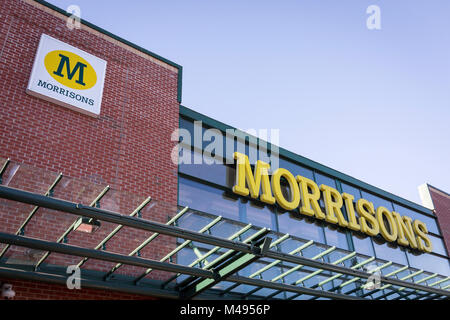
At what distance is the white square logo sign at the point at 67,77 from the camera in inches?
363

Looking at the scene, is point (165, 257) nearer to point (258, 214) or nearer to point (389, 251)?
point (258, 214)

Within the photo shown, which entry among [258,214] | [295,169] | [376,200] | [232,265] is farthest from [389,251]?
[232,265]

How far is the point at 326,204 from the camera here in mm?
12906

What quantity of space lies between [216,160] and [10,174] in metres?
5.75

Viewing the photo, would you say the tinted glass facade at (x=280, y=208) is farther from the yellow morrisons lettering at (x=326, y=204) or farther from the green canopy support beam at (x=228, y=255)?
the green canopy support beam at (x=228, y=255)

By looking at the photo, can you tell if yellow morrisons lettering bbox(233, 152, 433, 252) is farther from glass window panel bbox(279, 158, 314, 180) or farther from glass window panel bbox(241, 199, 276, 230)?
glass window panel bbox(279, 158, 314, 180)

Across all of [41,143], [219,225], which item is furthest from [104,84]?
[219,225]

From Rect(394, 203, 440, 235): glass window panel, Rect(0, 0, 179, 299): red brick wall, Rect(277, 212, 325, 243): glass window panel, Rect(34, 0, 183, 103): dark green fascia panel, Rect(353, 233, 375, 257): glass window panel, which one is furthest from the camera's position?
Rect(394, 203, 440, 235): glass window panel

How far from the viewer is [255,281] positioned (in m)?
8.08

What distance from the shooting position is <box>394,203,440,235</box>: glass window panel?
1658 centimetres

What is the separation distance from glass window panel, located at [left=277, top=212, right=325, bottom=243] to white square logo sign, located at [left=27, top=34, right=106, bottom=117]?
5.73m

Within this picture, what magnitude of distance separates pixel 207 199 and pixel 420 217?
425 inches

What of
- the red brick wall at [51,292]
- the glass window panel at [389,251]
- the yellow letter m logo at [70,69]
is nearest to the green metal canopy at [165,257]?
the red brick wall at [51,292]

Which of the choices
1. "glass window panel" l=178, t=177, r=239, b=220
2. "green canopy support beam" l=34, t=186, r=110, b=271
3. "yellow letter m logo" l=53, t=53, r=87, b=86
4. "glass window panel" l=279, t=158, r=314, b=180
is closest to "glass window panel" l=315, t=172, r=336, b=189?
"glass window panel" l=279, t=158, r=314, b=180
